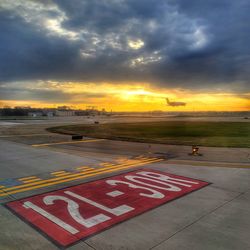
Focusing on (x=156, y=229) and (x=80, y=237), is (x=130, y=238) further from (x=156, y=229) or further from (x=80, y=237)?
(x=80, y=237)

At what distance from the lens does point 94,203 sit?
624cm

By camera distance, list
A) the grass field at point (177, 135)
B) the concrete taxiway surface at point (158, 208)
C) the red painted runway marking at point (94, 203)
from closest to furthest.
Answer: the concrete taxiway surface at point (158, 208), the red painted runway marking at point (94, 203), the grass field at point (177, 135)

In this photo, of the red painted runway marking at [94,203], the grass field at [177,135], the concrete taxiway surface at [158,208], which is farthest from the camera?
the grass field at [177,135]

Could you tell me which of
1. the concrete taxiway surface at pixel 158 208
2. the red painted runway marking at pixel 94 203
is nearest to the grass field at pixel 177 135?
the concrete taxiway surface at pixel 158 208

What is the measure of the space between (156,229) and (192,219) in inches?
42.8

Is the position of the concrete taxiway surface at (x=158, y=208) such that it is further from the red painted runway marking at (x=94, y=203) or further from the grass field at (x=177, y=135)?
the grass field at (x=177, y=135)

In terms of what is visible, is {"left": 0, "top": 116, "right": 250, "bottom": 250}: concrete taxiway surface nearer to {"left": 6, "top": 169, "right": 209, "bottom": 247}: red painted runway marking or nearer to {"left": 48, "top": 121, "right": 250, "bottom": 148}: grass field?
{"left": 6, "top": 169, "right": 209, "bottom": 247}: red painted runway marking

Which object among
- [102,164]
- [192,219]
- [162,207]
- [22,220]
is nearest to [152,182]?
[162,207]

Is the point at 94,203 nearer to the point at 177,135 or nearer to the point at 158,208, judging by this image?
the point at 158,208

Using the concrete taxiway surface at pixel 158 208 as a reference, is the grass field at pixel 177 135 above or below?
above

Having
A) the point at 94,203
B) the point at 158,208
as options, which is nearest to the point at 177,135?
the point at 158,208

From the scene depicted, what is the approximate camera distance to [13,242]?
14.2ft

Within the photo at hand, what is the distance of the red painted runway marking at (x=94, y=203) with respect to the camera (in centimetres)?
489

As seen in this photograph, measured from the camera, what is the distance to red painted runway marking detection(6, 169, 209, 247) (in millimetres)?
4887
